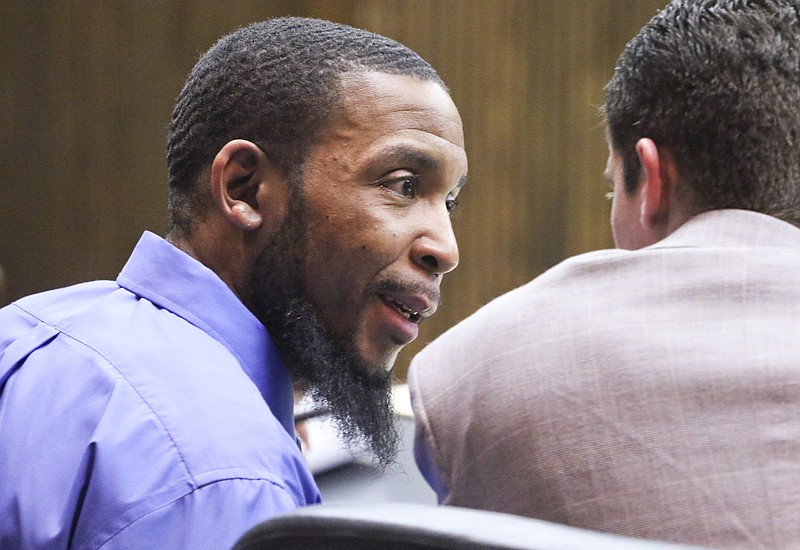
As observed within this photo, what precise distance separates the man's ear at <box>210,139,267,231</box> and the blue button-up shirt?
0.16 metres

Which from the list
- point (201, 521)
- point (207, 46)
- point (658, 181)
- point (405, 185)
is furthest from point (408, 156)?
point (207, 46)

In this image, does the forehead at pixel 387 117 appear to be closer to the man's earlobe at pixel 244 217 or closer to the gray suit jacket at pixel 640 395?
the man's earlobe at pixel 244 217

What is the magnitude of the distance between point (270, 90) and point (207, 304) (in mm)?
290

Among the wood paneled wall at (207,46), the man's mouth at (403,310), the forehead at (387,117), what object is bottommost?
the wood paneled wall at (207,46)

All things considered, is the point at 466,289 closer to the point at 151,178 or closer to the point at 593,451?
the point at 151,178

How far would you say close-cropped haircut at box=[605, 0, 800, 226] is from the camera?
1225 millimetres

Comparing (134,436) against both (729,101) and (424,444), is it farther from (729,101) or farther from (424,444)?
(729,101)

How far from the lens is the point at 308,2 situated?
4824 millimetres

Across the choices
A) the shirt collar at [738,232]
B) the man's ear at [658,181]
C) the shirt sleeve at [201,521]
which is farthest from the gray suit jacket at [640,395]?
the shirt sleeve at [201,521]

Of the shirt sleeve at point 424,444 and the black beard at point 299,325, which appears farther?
the black beard at point 299,325

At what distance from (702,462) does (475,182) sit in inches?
147

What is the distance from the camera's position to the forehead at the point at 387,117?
4.24 ft

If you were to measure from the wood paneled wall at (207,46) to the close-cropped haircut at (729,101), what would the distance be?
126 inches

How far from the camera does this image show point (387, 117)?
1.30 metres
